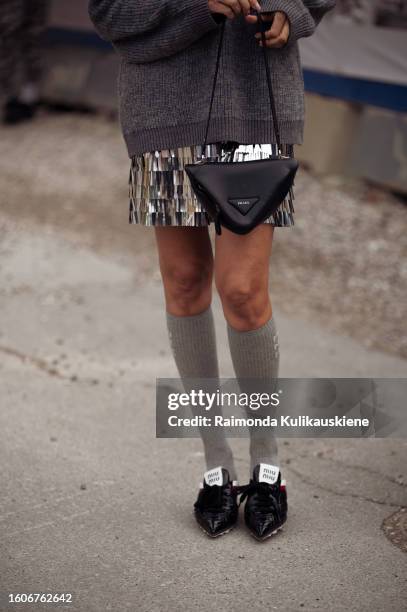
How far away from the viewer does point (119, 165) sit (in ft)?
21.4

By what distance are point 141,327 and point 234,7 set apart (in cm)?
227

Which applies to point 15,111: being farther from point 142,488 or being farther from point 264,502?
point 264,502

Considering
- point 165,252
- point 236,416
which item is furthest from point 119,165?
point 165,252

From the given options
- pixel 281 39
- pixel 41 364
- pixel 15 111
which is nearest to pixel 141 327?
pixel 41 364

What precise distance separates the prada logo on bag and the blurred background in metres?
0.86

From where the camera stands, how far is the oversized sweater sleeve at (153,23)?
202 cm

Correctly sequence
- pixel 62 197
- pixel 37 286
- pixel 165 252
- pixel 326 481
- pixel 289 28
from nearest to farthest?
pixel 289 28, pixel 165 252, pixel 326 481, pixel 37 286, pixel 62 197

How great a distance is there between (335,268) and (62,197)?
7.13 ft

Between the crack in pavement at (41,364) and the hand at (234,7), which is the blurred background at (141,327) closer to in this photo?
the crack in pavement at (41,364)

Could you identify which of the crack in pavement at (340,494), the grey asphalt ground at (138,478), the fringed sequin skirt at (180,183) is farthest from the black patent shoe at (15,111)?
the fringed sequin skirt at (180,183)

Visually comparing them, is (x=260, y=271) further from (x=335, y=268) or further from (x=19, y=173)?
(x=19, y=173)

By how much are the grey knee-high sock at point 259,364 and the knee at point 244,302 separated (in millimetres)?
25

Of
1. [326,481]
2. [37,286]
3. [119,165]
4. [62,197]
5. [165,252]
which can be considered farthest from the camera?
[119,165]

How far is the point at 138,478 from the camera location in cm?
265
